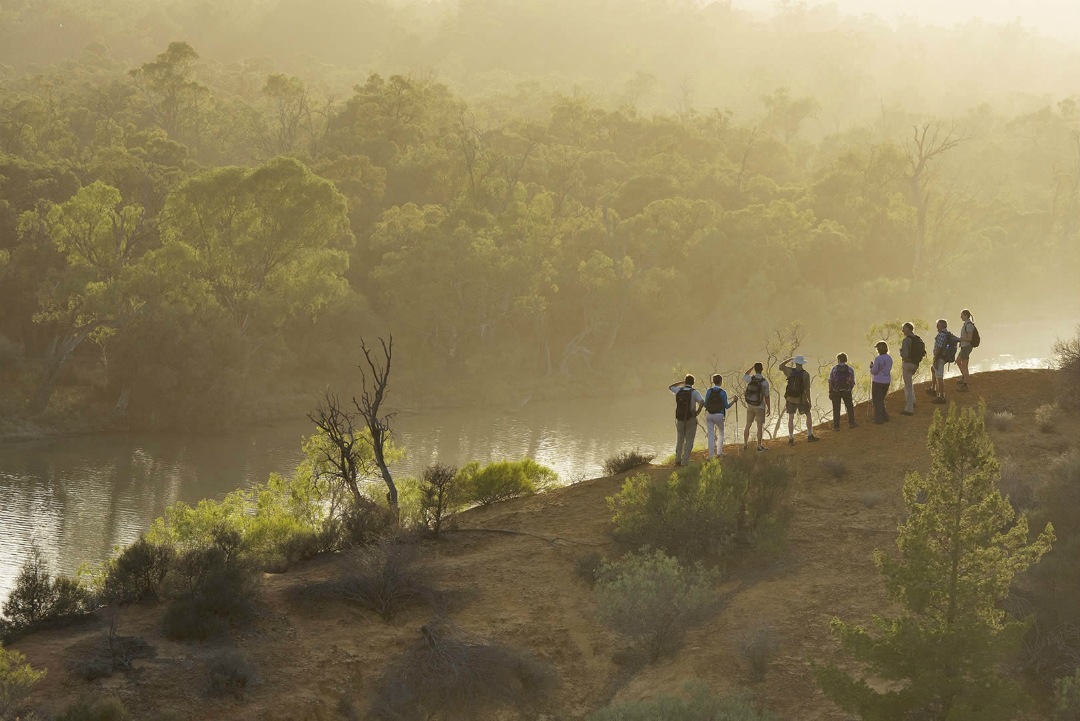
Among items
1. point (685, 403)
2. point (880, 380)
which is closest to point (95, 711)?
point (685, 403)

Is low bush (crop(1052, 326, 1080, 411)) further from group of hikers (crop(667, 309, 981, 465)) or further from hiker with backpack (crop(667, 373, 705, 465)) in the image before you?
hiker with backpack (crop(667, 373, 705, 465))

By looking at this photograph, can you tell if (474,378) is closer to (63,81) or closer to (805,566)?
(805,566)

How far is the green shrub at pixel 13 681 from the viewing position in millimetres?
12117

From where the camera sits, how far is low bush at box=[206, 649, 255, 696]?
13414 millimetres

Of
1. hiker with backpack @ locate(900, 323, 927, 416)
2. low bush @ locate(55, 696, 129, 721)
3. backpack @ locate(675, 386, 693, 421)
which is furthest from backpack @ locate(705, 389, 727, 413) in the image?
low bush @ locate(55, 696, 129, 721)

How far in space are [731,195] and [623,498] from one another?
60.2m

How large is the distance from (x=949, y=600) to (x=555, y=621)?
19.5ft

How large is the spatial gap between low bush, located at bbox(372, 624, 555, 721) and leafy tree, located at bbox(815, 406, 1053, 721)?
4.07m

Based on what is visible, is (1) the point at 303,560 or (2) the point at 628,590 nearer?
(2) the point at 628,590

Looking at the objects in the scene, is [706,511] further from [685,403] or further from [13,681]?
[13,681]

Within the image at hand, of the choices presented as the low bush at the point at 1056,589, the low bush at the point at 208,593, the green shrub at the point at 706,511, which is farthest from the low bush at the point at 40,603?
the low bush at the point at 1056,589

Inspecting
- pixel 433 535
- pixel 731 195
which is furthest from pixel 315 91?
pixel 433 535

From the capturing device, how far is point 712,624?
15562mm

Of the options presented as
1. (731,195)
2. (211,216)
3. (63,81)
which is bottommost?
(211,216)
